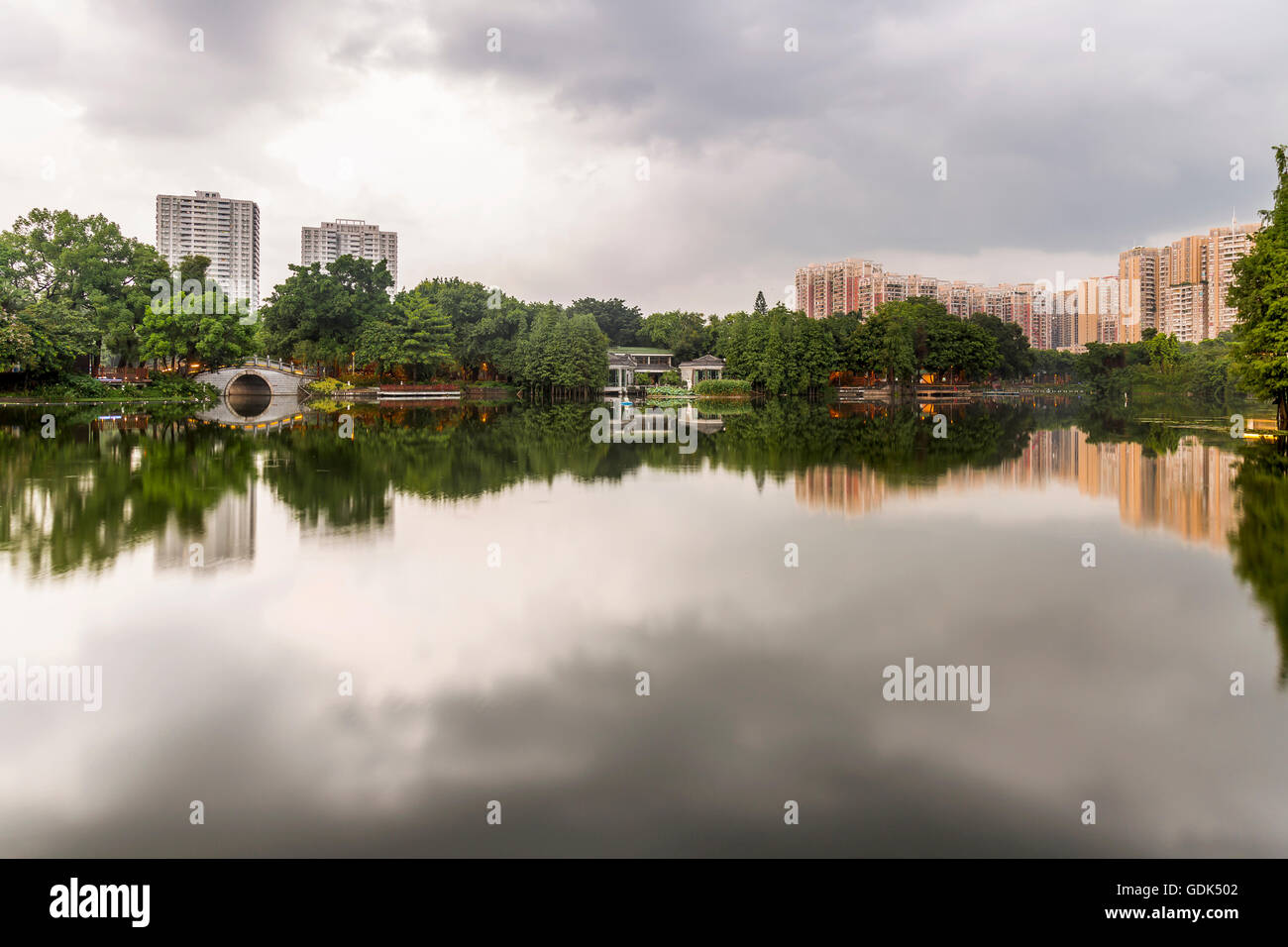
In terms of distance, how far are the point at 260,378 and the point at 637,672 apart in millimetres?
65076

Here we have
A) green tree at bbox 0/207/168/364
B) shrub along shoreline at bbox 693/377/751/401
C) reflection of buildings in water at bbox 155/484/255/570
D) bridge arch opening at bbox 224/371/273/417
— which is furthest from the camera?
shrub along shoreline at bbox 693/377/751/401

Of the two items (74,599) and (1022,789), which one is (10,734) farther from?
(1022,789)

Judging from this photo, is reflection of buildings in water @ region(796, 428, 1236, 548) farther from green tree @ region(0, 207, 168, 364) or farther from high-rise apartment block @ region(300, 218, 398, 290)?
high-rise apartment block @ region(300, 218, 398, 290)

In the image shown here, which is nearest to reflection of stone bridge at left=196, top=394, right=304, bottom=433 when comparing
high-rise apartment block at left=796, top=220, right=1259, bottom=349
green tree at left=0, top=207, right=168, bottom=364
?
green tree at left=0, top=207, right=168, bottom=364

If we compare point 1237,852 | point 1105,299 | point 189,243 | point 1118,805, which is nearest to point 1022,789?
point 1118,805

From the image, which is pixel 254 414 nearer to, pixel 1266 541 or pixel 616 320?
pixel 1266 541

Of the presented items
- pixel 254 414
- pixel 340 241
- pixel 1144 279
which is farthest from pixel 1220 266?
pixel 340 241

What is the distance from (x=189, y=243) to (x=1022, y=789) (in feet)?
551

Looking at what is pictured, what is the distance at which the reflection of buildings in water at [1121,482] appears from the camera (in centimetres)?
1351

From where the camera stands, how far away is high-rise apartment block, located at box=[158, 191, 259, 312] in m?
144

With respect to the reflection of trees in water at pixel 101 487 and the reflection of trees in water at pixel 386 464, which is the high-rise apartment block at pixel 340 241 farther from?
the reflection of trees in water at pixel 101 487

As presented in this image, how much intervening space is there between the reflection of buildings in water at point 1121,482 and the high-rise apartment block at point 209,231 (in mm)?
149351

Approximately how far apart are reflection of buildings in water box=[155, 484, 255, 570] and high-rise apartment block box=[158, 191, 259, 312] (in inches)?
5857

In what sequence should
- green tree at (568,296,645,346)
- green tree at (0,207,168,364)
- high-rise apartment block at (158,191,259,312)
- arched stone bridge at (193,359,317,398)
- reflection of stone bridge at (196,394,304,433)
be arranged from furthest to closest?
high-rise apartment block at (158,191,259,312)
green tree at (568,296,645,346)
arched stone bridge at (193,359,317,398)
green tree at (0,207,168,364)
reflection of stone bridge at (196,394,304,433)
